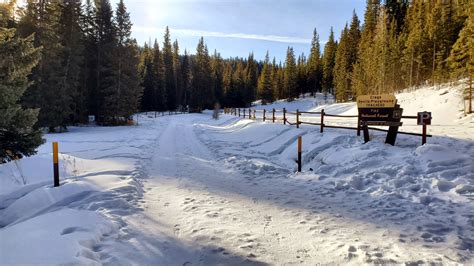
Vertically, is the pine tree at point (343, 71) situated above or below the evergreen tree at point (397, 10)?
below

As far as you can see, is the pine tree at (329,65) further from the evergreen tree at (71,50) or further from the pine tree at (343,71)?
the evergreen tree at (71,50)

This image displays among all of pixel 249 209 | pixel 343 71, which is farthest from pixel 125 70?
pixel 343 71

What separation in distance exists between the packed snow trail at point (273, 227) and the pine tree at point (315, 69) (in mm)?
88705

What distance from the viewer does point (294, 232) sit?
222 inches

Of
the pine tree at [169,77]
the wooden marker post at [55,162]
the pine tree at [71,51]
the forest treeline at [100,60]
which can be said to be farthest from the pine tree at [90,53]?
the pine tree at [169,77]

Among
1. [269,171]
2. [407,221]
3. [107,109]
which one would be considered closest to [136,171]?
[269,171]

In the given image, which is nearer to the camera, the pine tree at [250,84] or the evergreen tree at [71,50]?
the evergreen tree at [71,50]

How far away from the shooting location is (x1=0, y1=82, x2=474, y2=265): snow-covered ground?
4.77m

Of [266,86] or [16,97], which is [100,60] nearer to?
[16,97]

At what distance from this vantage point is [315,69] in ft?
310

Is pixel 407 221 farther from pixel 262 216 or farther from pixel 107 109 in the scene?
pixel 107 109

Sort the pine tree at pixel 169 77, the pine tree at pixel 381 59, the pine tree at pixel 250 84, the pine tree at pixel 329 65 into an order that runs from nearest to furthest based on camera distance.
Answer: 1. the pine tree at pixel 381 59
2. the pine tree at pixel 169 77
3. the pine tree at pixel 329 65
4. the pine tree at pixel 250 84

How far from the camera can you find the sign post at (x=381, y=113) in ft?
37.3

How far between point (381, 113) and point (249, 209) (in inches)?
287
